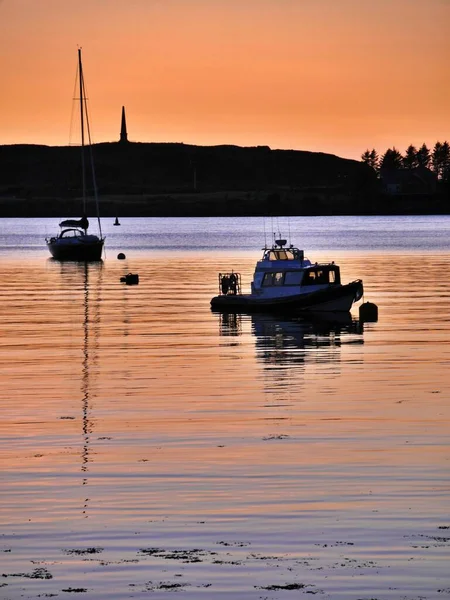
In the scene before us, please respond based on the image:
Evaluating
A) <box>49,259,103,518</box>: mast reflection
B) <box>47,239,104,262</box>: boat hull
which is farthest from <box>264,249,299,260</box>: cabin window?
<box>47,239,104,262</box>: boat hull

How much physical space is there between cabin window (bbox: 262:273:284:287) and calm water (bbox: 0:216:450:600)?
9.73m

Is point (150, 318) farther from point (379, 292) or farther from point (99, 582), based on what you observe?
point (99, 582)

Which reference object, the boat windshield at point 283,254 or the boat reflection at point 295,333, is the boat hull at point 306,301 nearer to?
the boat reflection at point 295,333

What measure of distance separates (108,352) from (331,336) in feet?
32.9

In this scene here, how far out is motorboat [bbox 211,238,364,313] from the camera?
6006 centimetres

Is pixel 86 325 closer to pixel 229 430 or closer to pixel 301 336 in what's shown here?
pixel 301 336

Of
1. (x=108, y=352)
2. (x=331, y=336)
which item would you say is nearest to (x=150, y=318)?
(x=331, y=336)

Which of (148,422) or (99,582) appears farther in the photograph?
(148,422)

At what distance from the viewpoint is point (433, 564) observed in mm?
16453

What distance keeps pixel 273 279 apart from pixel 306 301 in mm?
2267

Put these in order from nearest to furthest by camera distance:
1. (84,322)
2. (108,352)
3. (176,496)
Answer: (176,496), (108,352), (84,322)

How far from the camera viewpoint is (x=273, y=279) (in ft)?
202

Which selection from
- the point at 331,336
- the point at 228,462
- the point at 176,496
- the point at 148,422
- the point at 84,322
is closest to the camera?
Answer: the point at 176,496

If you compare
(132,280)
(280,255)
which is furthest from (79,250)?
(280,255)
